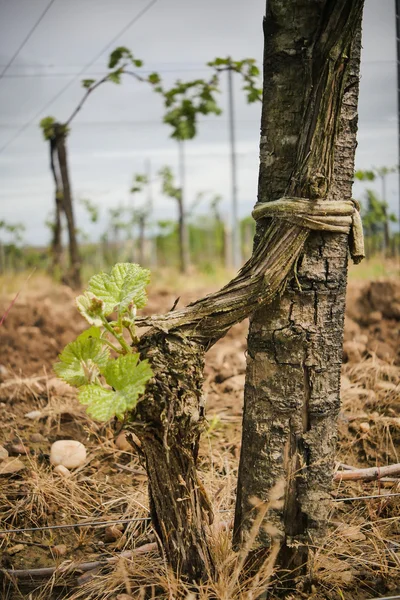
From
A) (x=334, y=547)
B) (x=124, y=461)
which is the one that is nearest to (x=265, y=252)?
(x=334, y=547)

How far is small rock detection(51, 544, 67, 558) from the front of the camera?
1656 mm

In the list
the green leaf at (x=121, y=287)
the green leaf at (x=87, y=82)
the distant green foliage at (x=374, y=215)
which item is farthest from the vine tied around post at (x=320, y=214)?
the distant green foliage at (x=374, y=215)

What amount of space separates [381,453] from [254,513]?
97cm

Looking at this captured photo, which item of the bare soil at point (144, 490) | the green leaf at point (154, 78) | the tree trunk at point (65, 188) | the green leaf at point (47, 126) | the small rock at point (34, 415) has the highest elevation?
the green leaf at point (154, 78)

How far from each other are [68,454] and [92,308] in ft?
3.65

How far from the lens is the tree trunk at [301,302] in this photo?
49.1 inches

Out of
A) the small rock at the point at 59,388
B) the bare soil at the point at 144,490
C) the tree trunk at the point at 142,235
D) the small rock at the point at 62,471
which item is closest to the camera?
the bare soil at the point at 144,490

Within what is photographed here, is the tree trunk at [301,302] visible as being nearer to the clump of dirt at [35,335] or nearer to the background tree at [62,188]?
the clump of dirt at [35,335]

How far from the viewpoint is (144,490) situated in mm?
1926

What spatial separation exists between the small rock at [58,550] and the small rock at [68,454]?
425mm

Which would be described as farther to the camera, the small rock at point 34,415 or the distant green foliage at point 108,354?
the small rock at point 34,415

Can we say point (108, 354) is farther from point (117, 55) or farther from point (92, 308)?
point (117, 55)

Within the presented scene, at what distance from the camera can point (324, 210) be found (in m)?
1.28

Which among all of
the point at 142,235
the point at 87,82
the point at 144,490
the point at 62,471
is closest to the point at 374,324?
the point at 144,490
